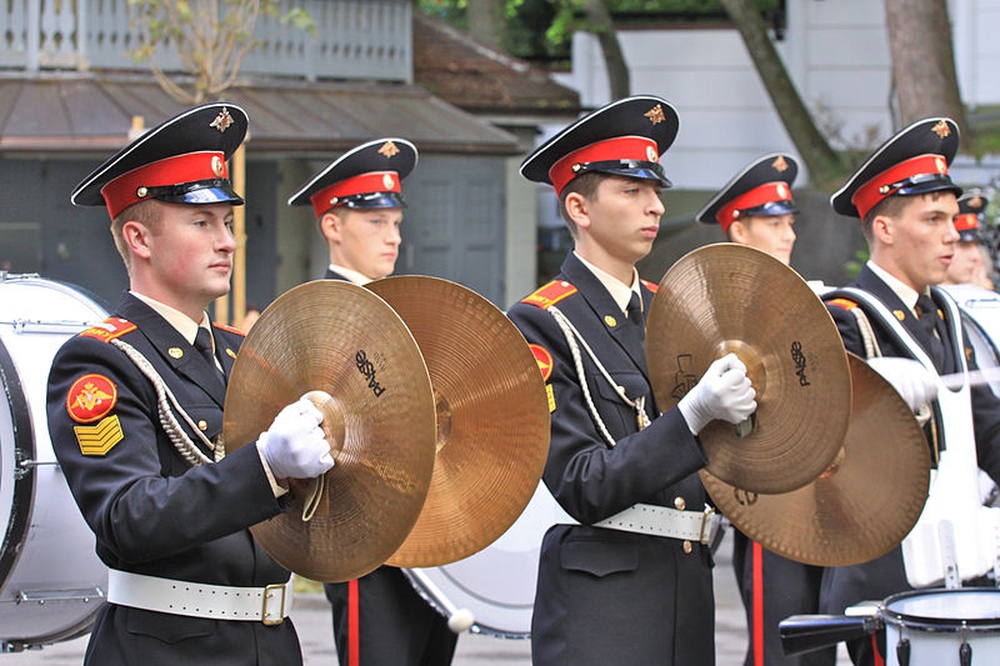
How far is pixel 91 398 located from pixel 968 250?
6147 millimetres

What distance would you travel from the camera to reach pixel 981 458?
15.2 feet

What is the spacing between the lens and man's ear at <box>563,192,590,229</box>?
3.93 m

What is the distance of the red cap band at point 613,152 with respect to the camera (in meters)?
3.90

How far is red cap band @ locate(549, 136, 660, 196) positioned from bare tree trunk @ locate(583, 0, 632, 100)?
1419 cm

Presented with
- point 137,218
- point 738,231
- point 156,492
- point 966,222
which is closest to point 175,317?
point 137,218

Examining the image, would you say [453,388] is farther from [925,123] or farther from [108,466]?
[925,123]

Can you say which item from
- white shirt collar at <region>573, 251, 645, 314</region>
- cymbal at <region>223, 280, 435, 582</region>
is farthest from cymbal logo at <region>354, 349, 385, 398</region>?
white shirt collar at <region>573, 251, 645, 314</region>

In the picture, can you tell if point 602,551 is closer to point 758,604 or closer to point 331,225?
point 758,604

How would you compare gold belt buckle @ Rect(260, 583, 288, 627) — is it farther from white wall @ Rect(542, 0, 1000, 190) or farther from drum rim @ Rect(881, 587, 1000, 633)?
white wall @ Rect(542, 0, 1000, 190)

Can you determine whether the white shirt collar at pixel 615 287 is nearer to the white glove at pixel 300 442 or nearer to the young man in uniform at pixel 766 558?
the young man in uniform at pixel 766 558

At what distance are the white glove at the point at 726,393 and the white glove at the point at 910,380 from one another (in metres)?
0.94

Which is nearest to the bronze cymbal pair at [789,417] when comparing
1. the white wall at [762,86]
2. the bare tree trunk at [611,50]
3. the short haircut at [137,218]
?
the short haircut at [137,218]

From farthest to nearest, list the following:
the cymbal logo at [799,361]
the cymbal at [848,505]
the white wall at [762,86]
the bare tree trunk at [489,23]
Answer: the bare tree trunk at [489,23]
the white wall at [762,86]
the cymbal at [848,505]
the cymbal logo at [799,361]

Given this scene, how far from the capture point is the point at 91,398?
3.12m
